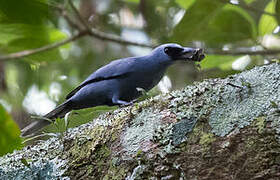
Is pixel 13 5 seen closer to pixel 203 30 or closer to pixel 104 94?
pixel 104 94

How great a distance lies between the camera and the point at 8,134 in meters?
2.50

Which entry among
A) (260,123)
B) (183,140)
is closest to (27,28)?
(183,140)

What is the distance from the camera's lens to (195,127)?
185 centimetres

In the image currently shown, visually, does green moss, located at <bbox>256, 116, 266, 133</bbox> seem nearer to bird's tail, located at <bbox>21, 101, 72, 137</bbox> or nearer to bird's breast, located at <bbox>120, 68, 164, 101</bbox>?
bird's breast, located at <bbox>120, 68, 164, 101</bbox>

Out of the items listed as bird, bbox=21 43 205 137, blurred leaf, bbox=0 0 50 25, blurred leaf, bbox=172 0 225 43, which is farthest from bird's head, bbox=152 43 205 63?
blurred leaf, bbox=0 0 50 25

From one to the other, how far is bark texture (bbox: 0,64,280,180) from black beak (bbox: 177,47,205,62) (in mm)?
936

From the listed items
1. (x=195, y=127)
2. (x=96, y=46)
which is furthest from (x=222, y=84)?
(x=96, y=46)

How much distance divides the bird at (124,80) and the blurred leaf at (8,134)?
0.62 metres

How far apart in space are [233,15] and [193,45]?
1.28 meters

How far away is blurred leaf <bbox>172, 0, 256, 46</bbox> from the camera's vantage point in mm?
3434

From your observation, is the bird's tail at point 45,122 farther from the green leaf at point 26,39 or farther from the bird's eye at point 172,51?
the bird's eye at point 172,51

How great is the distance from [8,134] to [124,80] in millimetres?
937

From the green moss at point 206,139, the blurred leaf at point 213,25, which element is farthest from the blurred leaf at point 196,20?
the green moss at point 206,139

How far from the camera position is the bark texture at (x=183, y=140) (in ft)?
5.44
